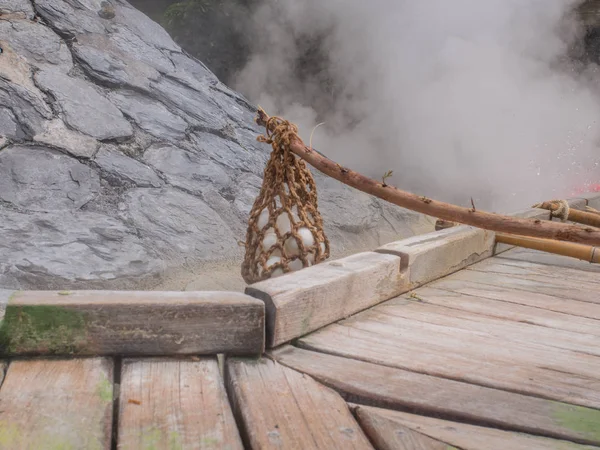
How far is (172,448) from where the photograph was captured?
1173 millimetres

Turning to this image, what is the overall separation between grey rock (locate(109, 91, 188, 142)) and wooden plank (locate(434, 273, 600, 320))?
3.04m

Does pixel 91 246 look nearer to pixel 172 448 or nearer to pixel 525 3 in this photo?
pixel 172 448

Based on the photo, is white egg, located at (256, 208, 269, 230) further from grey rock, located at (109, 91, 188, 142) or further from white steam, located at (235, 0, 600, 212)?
white steam, located at (235, 0, 600, 212)

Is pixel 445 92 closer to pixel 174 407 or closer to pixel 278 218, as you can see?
pixel 278 218

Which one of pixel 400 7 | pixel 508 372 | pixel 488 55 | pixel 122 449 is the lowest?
pixel 122 449

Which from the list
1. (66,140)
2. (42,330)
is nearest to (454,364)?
(42,330)

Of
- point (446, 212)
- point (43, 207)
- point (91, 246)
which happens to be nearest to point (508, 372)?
point (446, 212)

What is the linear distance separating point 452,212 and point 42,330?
143 centimetres

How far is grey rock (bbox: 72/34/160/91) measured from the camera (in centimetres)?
509

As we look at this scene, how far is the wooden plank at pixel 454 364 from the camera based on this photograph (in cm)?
153

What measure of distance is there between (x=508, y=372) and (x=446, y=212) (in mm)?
797

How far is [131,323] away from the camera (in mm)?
1526

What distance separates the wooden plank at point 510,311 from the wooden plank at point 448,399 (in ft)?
2.24

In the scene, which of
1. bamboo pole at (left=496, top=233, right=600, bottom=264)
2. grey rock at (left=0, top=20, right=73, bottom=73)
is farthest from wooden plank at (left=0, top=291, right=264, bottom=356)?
grey rock at (left=0, top=20, right=73, bottom=73)
